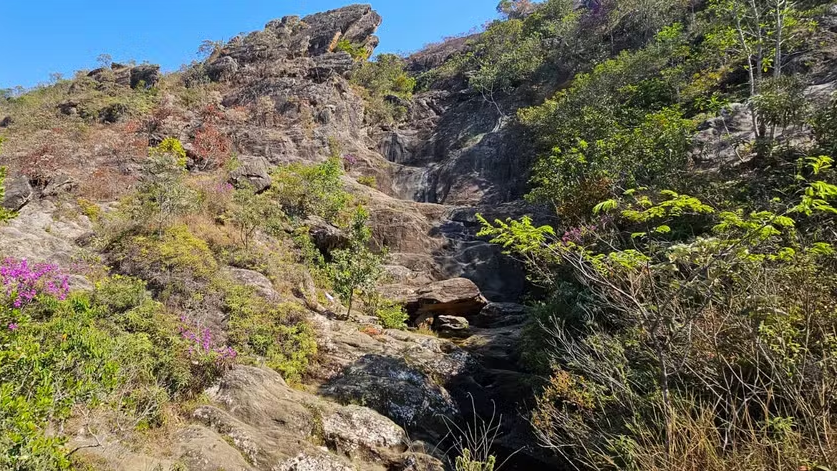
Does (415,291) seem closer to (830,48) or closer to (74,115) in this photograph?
(830,48)

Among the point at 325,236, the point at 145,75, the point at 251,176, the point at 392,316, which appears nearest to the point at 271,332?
the point at 392,316

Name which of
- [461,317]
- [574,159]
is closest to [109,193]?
[461,317]

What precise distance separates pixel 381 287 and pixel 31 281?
29.7 ft

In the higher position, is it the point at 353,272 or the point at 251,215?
the point at 251,215

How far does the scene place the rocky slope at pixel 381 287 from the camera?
18.4 feet

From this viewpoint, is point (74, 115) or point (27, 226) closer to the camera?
point (27, 226)

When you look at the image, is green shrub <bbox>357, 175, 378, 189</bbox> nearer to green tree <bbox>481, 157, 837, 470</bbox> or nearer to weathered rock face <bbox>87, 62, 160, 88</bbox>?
weathered rock face <bbox>87, 62, 160, 88</bbox>

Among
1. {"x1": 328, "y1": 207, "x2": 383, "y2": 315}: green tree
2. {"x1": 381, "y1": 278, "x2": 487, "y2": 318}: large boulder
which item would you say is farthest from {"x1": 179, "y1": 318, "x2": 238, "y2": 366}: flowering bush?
{"x1": 381, "y1": 278, "x2": 487, "y2": 318}: large boulder

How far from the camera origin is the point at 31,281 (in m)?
6.19

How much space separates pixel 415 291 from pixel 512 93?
1947 cm

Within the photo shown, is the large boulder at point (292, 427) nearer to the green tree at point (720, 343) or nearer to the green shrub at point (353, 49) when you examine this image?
the green tree at point (720, 343)

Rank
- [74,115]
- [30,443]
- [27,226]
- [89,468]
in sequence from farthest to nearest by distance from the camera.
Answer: [74,115] < [27,226] < [89,468] < [30,443]

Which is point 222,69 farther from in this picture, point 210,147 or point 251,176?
point 251,176

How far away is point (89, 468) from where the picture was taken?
141 inches
